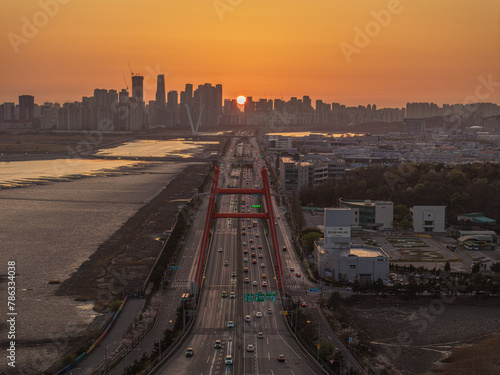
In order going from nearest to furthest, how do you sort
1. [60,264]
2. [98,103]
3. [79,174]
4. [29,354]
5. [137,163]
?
[29,354] → [60,264] → [79,174] → [137,163] → [98,103]

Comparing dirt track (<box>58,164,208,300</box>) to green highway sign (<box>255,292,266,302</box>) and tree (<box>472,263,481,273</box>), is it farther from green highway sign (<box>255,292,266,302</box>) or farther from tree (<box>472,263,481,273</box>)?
tree (<box>472,263,481,273</box>)

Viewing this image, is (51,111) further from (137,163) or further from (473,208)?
(473,208)

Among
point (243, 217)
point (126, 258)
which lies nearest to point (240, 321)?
point (243, 217)

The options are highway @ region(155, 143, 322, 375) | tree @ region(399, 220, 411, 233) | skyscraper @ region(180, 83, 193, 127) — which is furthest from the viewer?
skyscraper @ region(180, 83, 193, 127)

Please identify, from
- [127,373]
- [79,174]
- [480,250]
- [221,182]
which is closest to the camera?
[127,373]

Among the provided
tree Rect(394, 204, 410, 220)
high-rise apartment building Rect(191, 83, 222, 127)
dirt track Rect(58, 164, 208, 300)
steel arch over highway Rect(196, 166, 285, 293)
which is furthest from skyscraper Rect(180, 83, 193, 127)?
steel arch over highway Rect(196, 166, 285, 293)

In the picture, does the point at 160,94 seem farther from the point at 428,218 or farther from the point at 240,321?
the point at 240,321

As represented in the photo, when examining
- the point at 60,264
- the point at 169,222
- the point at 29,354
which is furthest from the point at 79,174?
the point at 29,354
